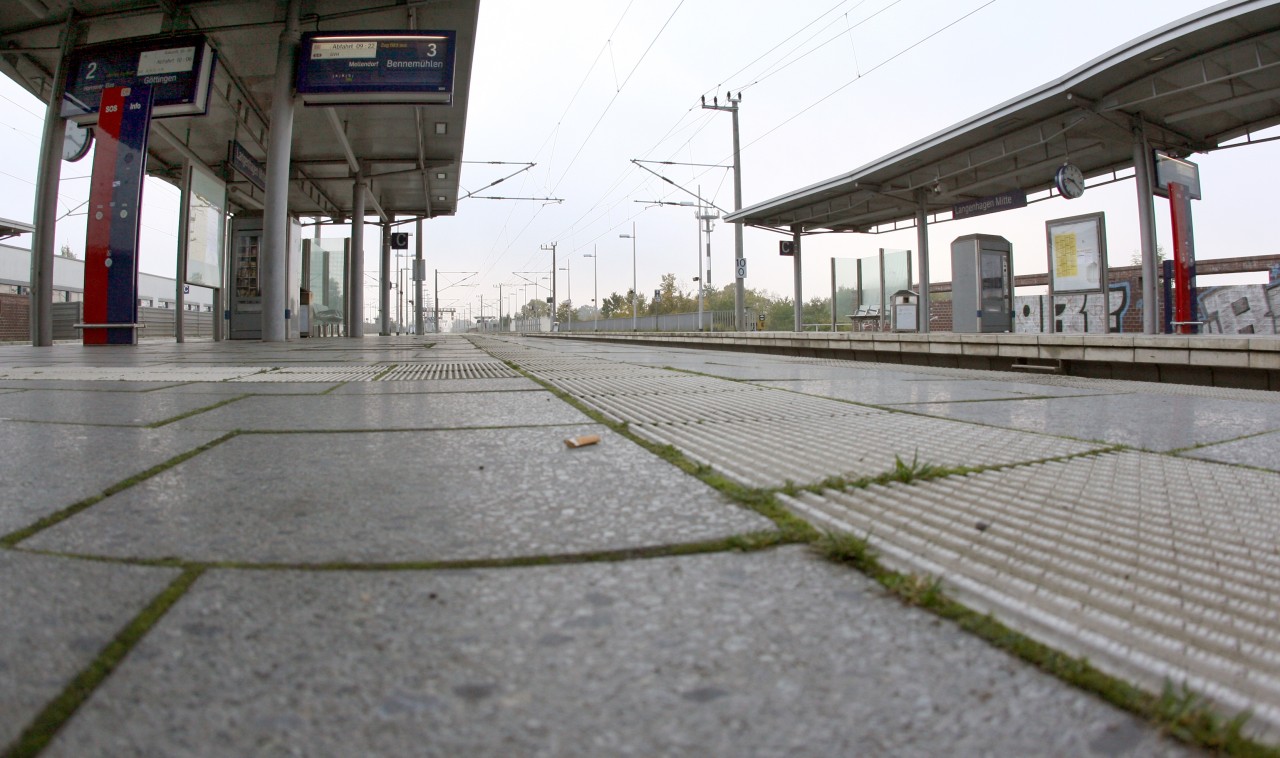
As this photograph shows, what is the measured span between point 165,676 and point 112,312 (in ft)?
45.8

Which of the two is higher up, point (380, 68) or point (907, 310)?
point (380, 68)

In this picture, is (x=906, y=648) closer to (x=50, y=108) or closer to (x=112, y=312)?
(x=112, y=312)

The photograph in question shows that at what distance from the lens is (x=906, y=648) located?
79 centimetres

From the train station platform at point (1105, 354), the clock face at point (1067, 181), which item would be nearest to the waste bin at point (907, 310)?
the clock face at point (1067, 181)

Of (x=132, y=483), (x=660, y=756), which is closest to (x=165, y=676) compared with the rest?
(x=660, y=756)

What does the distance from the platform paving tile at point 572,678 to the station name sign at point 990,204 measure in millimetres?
19261

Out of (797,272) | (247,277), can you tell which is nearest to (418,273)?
(247,277)

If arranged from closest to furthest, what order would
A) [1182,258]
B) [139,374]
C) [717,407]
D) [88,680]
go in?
[88,680] < [717,407] < [139,374] < [1182,258]

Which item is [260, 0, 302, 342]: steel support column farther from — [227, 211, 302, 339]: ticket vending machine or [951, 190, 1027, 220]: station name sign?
[951, 190, 1027, 220]: station name sign

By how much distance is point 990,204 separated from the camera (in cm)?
1762

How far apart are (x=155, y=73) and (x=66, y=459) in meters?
13.3

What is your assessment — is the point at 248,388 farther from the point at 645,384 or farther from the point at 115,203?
the point at 115,203

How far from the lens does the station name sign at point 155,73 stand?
11.7 metres

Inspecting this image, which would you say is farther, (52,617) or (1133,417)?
(1133,417)
